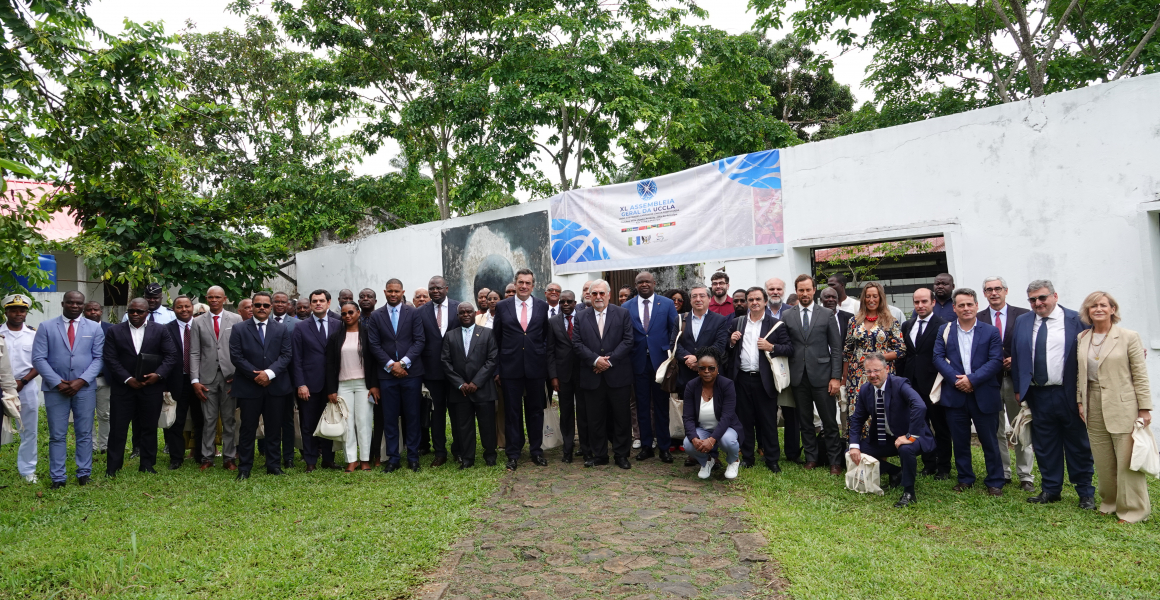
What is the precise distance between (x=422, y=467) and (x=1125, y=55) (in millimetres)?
13663

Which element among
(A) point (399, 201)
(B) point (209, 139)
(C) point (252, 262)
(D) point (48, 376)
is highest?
(B) point (209, 139)

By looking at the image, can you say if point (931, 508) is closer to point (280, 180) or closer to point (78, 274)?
point (280, 180)

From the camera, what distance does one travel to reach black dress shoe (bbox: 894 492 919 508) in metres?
5.77

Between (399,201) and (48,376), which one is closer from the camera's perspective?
(48,376)

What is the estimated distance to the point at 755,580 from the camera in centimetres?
443

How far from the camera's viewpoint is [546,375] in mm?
7566

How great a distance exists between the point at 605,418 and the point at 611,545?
2.49m

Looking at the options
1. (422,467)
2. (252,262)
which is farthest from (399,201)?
(422,467)

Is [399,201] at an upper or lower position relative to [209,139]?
lower

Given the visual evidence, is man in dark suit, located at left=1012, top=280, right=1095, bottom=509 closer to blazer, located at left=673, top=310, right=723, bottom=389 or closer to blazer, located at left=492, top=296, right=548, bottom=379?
blazer, located at left=673, top=310, right=723, bottom=389

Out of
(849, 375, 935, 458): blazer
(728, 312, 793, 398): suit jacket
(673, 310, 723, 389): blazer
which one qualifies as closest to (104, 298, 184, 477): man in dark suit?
(673, 310, 723, 389): blazer

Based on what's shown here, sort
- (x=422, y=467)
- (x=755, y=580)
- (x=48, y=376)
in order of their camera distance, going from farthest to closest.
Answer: (x=422, y=467) < (x=48, y=376) < (x=755, y=580)

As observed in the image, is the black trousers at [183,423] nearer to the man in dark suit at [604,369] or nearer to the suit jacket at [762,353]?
the man in dark suit at [604,369]

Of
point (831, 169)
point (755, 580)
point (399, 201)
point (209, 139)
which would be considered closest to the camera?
point (755, 580)
